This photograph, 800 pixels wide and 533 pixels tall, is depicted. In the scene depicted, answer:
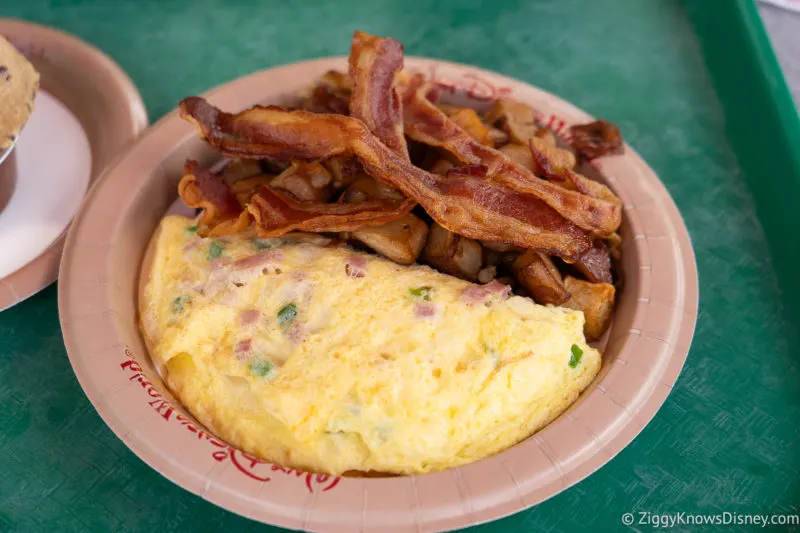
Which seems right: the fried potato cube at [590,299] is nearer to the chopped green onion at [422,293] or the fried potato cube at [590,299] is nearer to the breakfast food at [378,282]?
the breakfast food at [378,282]

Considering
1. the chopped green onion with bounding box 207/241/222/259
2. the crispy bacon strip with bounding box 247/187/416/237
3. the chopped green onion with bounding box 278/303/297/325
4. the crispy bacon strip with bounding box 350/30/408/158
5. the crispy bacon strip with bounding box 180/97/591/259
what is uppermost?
the crispy bacon strip with bounding box 350/30/408/158

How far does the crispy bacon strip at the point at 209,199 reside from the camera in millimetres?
1961

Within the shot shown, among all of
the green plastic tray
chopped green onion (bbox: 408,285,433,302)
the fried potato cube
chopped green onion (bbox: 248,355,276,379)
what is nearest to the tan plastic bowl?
the fried potato cube

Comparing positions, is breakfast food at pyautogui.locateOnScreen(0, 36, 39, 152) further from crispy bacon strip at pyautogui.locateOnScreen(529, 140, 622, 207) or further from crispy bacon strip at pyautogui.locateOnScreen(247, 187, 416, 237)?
crispy bacon strip at pyautogui.locateOnScreen(529, 140, 622, 207)

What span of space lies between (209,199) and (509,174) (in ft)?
2.77

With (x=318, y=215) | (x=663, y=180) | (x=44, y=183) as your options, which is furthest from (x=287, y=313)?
(x=663, y=180)

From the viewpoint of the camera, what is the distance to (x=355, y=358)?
1.65 metres

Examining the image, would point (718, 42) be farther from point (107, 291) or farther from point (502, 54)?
point (107, 291)

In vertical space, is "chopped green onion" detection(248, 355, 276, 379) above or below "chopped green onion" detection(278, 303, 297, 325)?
below

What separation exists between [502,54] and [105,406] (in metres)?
2.33

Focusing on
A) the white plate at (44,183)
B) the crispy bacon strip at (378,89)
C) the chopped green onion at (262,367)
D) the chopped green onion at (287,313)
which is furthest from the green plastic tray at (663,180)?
the crispy bacon strip at (378,89)

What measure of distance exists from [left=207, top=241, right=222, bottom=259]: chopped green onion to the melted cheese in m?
0.02

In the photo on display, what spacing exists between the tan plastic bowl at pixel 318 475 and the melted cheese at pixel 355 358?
0.07 meters

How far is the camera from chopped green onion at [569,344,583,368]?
5.79 feet
